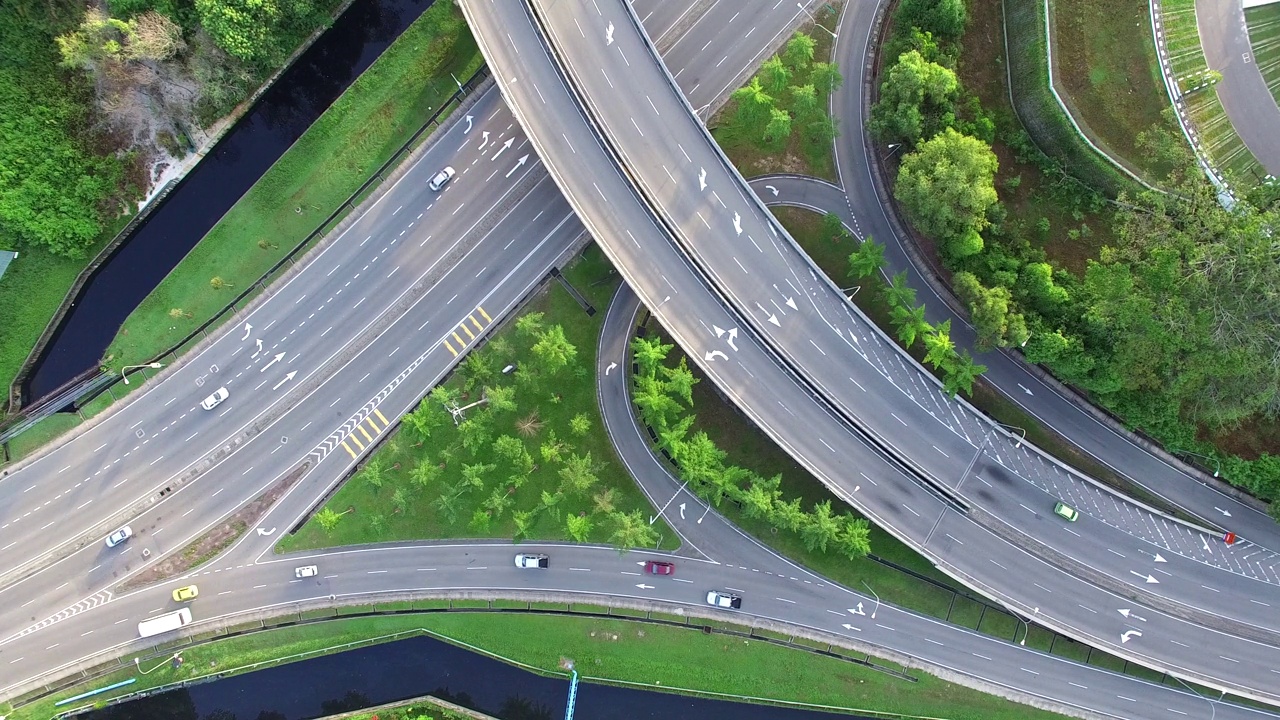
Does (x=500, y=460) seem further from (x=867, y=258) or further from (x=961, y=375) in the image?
(x=961, y=375)

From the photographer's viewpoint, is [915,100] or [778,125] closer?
[915,100]

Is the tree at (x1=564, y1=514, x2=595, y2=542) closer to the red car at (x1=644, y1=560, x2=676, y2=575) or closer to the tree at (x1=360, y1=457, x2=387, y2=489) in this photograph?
the red car at (x1=644, y1=560, x2=676, y2=575)

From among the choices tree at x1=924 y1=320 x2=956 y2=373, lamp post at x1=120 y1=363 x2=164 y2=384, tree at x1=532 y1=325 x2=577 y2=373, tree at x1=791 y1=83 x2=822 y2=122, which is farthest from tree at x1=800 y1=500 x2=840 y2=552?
lamp post at x1=120 y1=363 x2=164 y2=384

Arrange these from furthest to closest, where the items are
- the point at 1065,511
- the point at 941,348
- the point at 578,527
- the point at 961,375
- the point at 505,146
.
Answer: the point at 505,146 → the point at 1065,511 → the point at 578,527 → the point at 961,375 → the point at 941,348

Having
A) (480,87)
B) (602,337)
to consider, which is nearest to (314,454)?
(602,337)

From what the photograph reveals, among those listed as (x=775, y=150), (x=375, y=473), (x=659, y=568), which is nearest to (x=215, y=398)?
(x=375, y=473)

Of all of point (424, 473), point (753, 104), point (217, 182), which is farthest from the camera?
point (217, 182)

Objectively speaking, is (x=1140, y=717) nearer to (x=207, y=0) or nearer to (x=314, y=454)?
(x=314, y=454)
